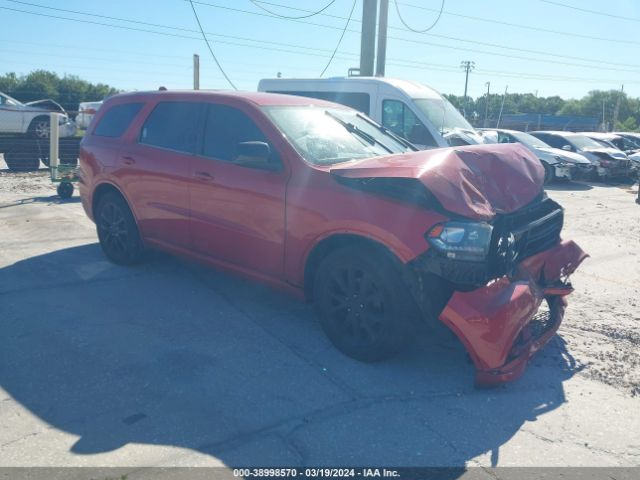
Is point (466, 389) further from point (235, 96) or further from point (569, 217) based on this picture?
point (569, 217)

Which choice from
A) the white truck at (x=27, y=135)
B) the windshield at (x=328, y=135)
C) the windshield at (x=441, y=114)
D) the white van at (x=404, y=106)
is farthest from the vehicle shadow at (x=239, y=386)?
the white truck at (x=27, y=135)

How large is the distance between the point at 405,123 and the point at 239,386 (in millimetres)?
7681

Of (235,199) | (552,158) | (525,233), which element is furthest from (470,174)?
(552,158)

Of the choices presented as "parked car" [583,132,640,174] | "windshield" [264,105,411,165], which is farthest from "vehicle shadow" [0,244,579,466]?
"parked car" [583,132,640,174]

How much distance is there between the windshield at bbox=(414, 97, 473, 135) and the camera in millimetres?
10594

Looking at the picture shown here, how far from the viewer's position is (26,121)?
15.6m

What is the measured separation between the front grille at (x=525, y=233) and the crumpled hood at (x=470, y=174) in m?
0.10

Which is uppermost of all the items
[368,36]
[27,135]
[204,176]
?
[368,36]

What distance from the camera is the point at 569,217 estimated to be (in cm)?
1077

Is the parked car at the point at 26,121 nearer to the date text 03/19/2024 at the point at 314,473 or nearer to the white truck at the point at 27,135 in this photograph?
the white truck at the point at 27,135

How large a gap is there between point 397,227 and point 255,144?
1.33 m

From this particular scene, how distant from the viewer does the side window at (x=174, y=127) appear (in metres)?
5.30

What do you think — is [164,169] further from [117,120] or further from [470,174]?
[470,174]

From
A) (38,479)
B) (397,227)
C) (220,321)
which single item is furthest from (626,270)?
(38,479)
